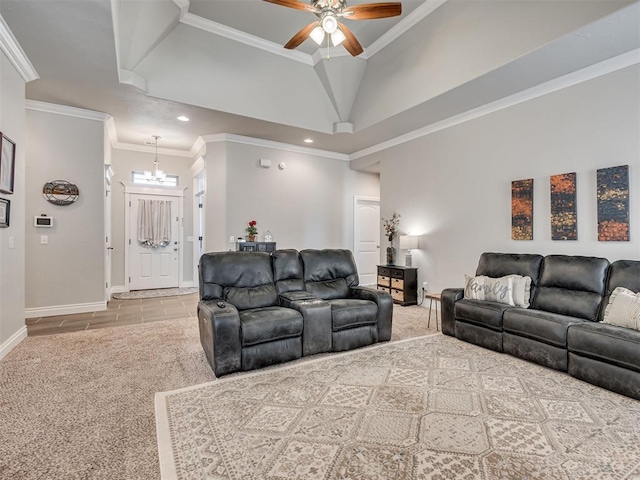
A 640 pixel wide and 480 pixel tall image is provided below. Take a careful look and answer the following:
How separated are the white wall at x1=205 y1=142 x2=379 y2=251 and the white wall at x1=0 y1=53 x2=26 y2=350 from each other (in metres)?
2.76

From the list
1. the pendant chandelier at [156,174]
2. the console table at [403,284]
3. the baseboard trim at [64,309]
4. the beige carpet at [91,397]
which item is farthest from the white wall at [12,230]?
the console table at [403,284]

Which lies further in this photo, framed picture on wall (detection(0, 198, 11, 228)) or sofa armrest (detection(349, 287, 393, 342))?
sofa armrest (detection(349, 287, 393, 342))

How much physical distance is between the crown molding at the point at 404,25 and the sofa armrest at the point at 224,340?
13.8ft

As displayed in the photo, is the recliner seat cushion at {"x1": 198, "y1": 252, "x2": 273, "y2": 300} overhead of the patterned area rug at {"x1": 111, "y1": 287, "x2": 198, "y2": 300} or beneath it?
overhead

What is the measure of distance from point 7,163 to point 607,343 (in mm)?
5615

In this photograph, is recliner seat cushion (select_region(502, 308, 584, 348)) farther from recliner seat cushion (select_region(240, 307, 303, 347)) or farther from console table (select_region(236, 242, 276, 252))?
console table (select_region(236, 242, 276, 252))

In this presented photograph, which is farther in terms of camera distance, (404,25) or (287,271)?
(404,25)

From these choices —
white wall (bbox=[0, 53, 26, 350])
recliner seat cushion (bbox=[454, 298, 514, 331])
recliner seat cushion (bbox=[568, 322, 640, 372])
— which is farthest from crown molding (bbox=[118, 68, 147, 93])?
recliner seat cushion (bbox=[568, 322, 640, 372])

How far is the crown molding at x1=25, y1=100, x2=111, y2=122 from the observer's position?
463cm

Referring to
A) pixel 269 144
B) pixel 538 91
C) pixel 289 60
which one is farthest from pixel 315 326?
pixel 269 144

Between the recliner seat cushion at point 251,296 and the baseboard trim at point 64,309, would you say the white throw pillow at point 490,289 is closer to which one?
the recliner seat cushion at point 251,296

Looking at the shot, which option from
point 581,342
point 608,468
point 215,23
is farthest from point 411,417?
point 215,23

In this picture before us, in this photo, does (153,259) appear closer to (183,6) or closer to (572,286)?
(183,6)

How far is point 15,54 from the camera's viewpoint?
11.0 feet
